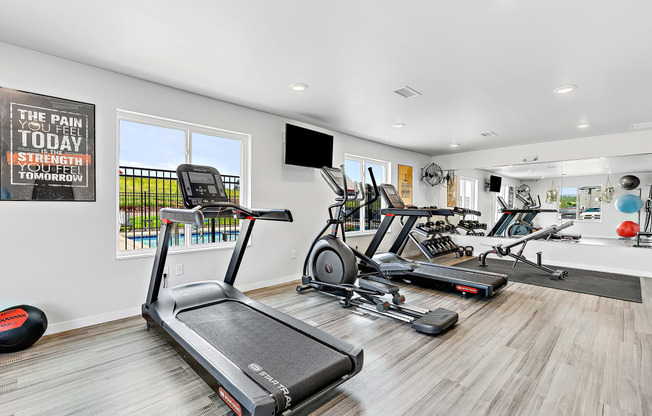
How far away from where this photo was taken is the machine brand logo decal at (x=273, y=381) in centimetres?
164

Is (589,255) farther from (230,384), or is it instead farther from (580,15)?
(230,384)

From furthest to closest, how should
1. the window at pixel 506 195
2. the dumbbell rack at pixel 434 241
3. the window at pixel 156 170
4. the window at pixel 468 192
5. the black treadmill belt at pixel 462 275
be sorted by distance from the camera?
the window at pixel 468 192
the window at pixel 506 195
the dumbbell rack at pixel 434 241
the black treadmill belt at pixel 462 275
the window at pixel 156 170

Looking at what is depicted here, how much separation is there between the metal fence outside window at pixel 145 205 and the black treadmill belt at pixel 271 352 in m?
1.36

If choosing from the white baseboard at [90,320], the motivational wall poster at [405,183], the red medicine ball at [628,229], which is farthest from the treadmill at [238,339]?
the red medicine ball at [628,229]

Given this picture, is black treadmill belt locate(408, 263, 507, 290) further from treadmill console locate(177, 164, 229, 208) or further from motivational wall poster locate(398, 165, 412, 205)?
treadmill console locate(177, 164, 229, 208)

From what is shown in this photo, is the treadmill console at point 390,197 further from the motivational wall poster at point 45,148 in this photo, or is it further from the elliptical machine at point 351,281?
the motivational wall poster at point 45,148

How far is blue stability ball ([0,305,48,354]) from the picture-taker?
242 cm

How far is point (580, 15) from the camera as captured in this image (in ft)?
7.07

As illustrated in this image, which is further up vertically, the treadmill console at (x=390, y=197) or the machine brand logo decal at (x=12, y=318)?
the treadmill console at (x=390, y=197)

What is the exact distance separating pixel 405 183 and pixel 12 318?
6684 millimetres

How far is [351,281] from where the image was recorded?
12.4 ft

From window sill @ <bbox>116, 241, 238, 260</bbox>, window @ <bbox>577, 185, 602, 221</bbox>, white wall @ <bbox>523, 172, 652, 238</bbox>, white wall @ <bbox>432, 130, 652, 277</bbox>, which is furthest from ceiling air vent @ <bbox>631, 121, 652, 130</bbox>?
window sill @ <bbox>116, 241, 238, 260</bbox>

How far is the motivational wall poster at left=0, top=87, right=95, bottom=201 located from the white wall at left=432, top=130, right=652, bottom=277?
741 centimetres

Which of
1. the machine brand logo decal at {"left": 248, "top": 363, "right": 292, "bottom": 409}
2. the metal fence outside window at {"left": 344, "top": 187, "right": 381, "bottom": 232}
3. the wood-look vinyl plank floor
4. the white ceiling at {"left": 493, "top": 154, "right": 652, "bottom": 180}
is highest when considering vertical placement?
the white ceiling at {"left": 493, "top": 154, "right": 652, "bottom": 180}
